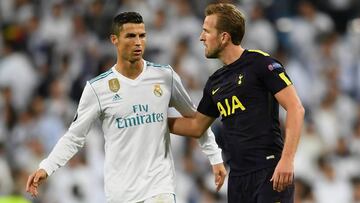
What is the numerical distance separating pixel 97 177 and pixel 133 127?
5625 millimetres

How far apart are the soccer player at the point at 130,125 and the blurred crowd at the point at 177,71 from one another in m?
4.35

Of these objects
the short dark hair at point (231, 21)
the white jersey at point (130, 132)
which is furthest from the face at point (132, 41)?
the short dark hair at point (231, 21)

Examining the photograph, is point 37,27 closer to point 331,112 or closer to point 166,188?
point 331,112

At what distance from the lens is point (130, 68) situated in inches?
313

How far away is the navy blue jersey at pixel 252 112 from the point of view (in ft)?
24.6

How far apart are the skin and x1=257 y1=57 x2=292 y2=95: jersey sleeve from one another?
44 millimetres

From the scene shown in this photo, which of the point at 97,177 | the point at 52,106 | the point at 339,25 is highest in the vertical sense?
the point at 339,25

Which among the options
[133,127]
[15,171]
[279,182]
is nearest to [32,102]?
[15,171]

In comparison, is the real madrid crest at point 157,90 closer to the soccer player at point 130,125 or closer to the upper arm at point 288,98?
the soccer player at point 130,125

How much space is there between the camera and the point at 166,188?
308 inches

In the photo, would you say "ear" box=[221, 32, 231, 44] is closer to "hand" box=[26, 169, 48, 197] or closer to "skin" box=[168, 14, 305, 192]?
"skin" box=[168, 14, 305, 192]

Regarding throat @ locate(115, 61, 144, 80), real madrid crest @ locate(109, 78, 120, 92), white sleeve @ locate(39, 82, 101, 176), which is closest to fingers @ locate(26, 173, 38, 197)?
white sleeve @ locate(39, 82, 101, 176)

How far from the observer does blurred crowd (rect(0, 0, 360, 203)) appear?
13.3 m

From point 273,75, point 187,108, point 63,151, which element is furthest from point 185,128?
point 273,75
